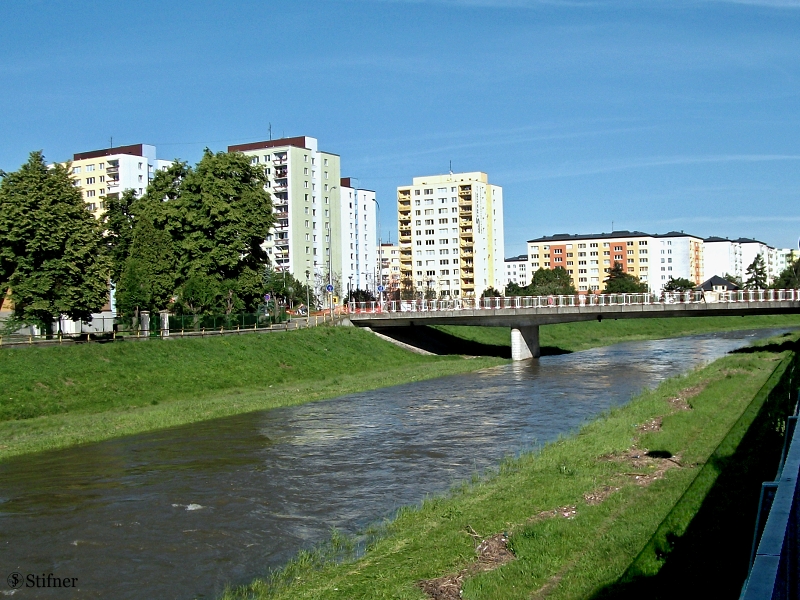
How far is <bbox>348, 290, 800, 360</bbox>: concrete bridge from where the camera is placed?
226 ft

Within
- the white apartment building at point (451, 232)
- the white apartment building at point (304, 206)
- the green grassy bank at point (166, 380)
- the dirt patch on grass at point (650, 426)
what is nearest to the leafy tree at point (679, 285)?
the white apartment building at point (451, 232)

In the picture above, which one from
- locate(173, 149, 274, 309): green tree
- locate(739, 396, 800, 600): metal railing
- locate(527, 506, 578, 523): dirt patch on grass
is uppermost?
locate(173, 149, 274, 309): green tree

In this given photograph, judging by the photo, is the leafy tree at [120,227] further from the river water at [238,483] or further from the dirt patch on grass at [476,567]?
the dirt patch on grass at [476,567]

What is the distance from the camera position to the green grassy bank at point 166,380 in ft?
118

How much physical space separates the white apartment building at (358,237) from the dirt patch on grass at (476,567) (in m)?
124

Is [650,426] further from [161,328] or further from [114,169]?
[114,169]

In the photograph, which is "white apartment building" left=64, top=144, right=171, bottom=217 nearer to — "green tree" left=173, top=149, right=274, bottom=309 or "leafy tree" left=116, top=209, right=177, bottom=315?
"green tree" left=173, top=149, right=274, bottom=309

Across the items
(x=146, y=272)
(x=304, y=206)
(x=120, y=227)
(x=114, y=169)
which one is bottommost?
(x=146, y=272)

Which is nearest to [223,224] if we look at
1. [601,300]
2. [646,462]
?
[601,300]

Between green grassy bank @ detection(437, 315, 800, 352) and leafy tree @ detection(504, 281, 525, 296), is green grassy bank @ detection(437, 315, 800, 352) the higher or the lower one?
the lower one

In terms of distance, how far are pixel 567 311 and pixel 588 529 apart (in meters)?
56.8

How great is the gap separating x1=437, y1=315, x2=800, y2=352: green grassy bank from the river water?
45044mm

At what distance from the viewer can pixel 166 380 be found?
47.4 metres

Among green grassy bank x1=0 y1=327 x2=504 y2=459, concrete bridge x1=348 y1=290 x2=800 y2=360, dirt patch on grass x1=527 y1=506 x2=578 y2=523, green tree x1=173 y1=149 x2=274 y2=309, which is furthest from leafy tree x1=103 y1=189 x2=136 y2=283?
dirt patch on grass x1=527 y1=506 x2=578 y2=523
